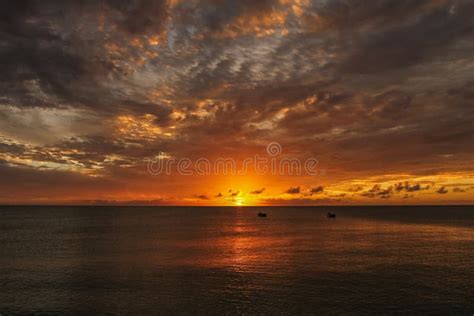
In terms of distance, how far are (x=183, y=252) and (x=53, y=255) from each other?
25.0 metres

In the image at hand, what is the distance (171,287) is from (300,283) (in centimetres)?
1640

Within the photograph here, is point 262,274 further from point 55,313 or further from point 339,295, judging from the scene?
point 55,313

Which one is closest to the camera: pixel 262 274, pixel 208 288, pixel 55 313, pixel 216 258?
pixel 55 313

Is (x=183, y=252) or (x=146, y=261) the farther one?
(x=183, y=252)

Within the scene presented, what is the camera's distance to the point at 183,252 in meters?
71.9

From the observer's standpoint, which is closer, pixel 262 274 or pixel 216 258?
pixel 262 274

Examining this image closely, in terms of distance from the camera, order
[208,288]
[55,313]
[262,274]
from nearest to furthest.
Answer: [55,313], [208,288], [262,274]

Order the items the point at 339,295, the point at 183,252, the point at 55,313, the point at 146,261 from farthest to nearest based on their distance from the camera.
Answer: the point at 183,252
the point at 146,261
the point at 339,295
the point at 55,313

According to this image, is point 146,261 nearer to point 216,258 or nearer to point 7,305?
point 216,258

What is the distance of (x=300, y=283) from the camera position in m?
45.2

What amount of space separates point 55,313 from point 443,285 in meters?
45.5

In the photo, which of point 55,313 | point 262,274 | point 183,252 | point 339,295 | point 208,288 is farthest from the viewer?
point 183,252

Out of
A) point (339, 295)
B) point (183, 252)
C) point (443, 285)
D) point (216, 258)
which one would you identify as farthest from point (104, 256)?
point (443, 285)

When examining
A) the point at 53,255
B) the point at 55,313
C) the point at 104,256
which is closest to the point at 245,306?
the point at 55,313
